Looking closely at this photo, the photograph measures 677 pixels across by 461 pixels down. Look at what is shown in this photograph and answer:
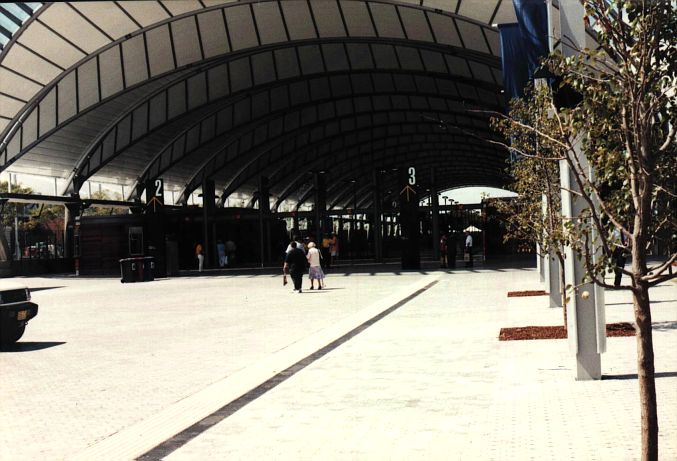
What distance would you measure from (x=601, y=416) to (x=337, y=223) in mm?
47884

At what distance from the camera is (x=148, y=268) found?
38.5 meters

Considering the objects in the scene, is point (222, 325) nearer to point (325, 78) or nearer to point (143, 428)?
point (143, 428)

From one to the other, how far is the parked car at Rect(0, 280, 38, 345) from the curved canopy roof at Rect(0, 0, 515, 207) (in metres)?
15.1

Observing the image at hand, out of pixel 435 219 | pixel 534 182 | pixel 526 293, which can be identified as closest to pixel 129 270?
pixel 435 219

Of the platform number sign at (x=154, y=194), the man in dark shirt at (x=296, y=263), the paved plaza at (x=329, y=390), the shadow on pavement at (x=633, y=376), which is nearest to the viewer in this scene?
the paved plaza at (x=329, y=390)

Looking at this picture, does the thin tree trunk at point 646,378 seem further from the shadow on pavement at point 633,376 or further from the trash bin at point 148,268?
the trash bin at point 148,268

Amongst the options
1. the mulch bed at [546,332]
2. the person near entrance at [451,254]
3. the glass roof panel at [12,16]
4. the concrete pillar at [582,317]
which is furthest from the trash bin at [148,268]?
the concrete pillar at [582,317]

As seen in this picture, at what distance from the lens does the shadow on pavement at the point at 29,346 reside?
A: 13750 mm

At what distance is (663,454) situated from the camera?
229 inches

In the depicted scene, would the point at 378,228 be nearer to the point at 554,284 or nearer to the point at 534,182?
the point at 554,284

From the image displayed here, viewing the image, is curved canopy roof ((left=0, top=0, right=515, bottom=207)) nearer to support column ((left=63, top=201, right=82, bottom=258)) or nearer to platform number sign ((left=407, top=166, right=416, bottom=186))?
support column ((left=63, top=201, right=82, bottom=258))

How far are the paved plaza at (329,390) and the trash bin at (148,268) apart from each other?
20803 mm

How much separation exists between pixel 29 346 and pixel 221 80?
3214cm

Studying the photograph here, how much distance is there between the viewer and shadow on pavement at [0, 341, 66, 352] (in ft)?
45.1
